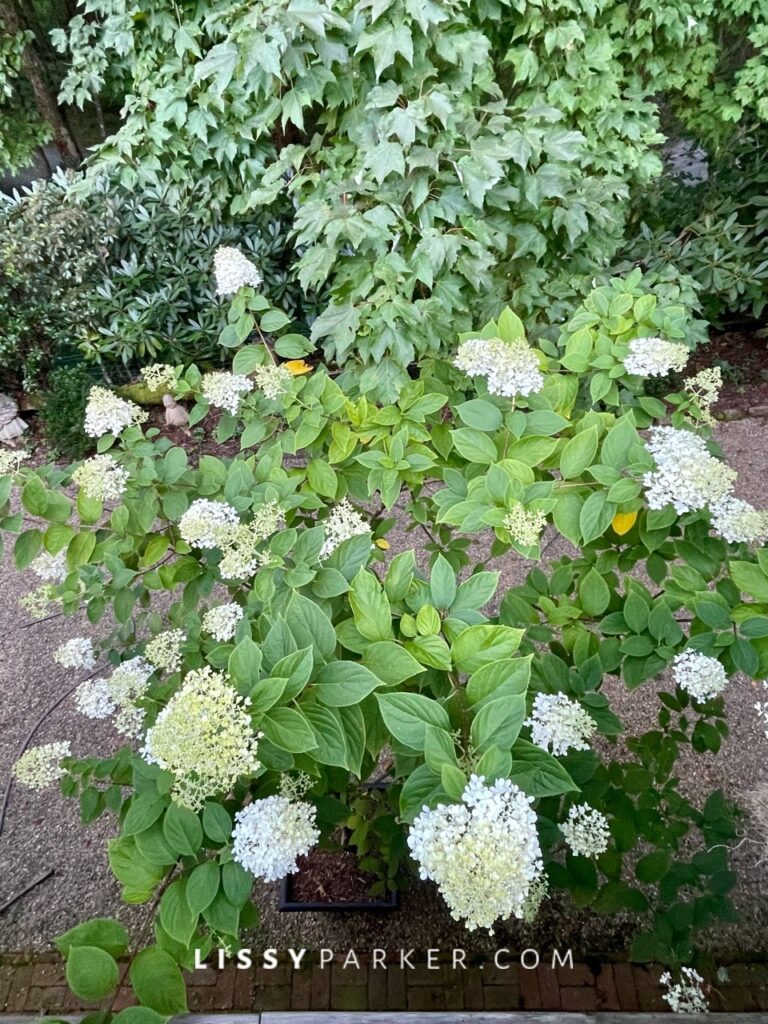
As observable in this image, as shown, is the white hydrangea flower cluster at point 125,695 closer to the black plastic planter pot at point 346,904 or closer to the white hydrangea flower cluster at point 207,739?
the white hydrangea flower cluster at point 207,739

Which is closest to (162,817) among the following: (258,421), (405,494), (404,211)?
(258,421)

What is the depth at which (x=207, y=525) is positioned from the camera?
1283 millimetres

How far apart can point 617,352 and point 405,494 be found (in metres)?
2.10

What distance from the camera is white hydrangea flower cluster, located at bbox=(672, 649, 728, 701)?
1.23 m

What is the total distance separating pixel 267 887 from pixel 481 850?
174 centimetres

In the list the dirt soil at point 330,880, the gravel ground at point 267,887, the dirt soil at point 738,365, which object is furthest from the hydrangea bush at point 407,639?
the dirt soil at point 738,365

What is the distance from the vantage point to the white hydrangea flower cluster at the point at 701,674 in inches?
48.5

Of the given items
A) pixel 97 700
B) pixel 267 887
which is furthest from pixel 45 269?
pixel 267 887

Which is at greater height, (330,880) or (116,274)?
(116,274)

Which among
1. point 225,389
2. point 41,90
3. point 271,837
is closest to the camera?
point 271,837

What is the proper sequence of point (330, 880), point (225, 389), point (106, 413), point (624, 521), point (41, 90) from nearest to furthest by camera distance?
point (624, 521) → point (106, 413) → point (225, 389) → point (330, 880) → point (41, 90)

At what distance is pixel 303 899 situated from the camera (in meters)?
2.09

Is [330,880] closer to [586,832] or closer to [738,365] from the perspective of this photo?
[586,832]

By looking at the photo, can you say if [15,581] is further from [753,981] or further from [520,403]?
[753,981]
